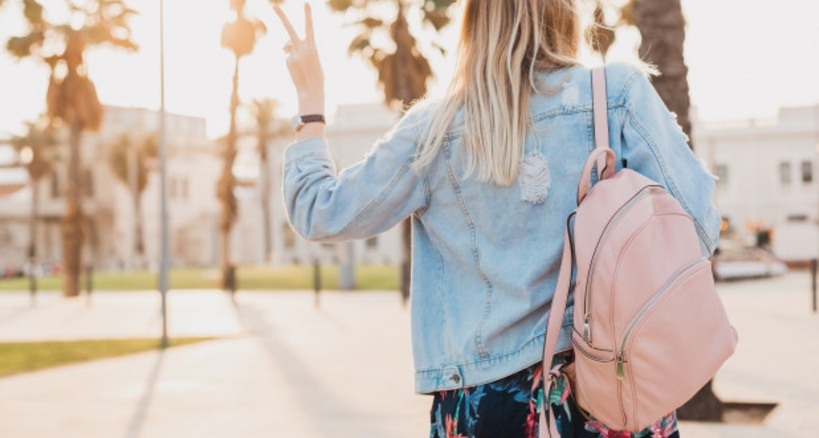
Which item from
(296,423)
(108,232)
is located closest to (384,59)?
(296,423)

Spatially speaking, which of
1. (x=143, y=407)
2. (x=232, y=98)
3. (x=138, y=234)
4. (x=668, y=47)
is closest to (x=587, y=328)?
(x=668, y=47)

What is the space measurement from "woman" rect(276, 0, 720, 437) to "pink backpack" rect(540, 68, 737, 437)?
0.31 ft

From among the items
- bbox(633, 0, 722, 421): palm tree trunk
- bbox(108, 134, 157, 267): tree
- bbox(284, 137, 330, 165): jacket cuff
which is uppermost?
bbox(108, 134, 157, 267): tree

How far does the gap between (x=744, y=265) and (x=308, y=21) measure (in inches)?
1519

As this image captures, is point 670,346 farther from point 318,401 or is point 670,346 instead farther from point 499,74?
point 318,401

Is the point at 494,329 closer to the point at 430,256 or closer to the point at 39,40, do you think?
the point at 430,256

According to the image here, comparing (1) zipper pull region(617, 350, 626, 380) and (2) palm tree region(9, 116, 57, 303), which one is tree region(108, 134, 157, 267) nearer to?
(2) palm tree region(9, 116, 57, 303)

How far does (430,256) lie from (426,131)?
0.86 feet

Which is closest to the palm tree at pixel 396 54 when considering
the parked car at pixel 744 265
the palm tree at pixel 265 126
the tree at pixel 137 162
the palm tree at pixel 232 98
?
the palm tree at pixel 232 98

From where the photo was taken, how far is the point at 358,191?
2217 mm

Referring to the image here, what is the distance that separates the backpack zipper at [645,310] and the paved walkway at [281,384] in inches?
210

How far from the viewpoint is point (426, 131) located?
7.16ft

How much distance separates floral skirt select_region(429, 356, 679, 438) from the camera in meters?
2.12

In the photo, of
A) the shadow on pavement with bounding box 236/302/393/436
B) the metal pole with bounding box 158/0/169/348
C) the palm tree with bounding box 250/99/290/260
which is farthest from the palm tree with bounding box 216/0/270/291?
the palm tree with bounding box 250/99/290/260
